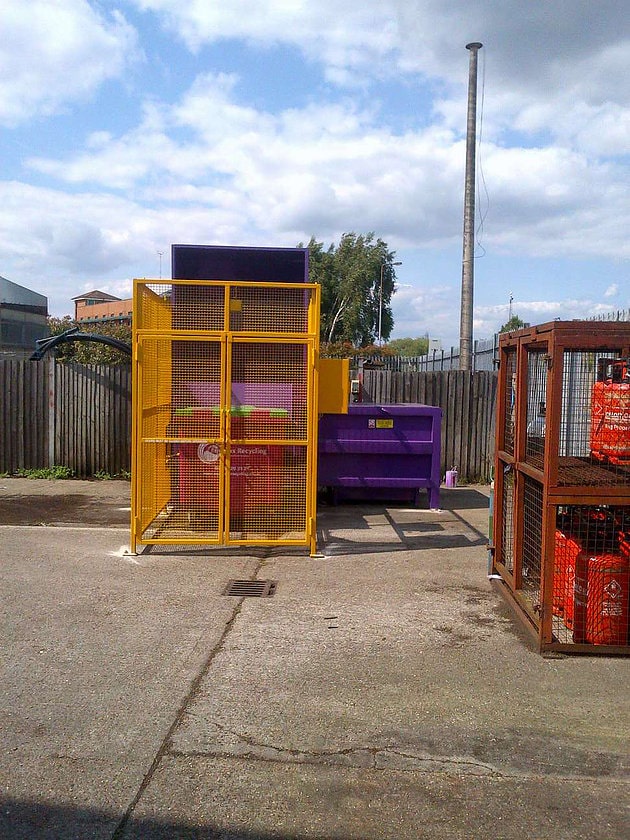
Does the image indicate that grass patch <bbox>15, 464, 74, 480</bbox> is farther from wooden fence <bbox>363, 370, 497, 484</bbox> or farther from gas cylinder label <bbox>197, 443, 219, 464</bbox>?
gas cylinder label <bbox>197, 443, 219, 464</bbox>

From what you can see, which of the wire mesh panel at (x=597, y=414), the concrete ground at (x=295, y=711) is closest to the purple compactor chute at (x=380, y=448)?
the concrete ground at (x=295, y=711)

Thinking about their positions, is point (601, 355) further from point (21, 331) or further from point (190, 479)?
point (21, 331)

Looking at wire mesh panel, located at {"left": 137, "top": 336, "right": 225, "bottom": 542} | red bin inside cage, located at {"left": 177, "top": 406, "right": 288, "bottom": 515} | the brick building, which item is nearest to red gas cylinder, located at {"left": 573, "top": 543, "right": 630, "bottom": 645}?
red bin inside cage, located at {"left": 177, "top": 406, "right": 288, "bottom": 515}

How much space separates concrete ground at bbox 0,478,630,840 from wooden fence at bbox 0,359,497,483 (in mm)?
5769

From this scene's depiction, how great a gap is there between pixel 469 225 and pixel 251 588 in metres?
9.48

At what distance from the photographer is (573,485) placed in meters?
5.36

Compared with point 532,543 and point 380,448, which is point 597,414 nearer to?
point 532,543

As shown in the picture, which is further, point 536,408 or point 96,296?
point 96,296

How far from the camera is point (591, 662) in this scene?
17.5ft

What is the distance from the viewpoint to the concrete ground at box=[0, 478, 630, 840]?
346cm

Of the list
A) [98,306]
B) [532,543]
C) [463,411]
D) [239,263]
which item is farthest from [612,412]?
[98,306]

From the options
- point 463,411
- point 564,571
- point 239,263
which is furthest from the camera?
point 463,411

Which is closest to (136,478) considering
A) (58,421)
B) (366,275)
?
(58,421)

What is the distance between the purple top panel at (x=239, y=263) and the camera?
967 centimetres
